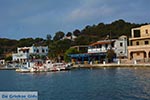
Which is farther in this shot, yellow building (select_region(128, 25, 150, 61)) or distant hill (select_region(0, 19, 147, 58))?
distant hill (select_region(0, 19, 147, 58))

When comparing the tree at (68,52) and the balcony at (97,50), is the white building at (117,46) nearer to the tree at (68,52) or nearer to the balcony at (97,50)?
the balcony at (97,50)

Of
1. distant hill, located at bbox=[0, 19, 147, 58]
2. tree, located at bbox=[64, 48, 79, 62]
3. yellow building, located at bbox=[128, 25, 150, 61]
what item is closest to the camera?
yellow building, located at bbox=[128, 25, 150, 61]

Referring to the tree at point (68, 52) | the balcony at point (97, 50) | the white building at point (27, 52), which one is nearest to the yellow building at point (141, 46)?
the balcony at point (97, 50)

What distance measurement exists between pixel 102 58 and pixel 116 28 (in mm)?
58659

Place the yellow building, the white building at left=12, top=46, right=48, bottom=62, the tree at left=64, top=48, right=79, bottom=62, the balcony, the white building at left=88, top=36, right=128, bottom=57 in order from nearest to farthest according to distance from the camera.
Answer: the yellow building, the white building at left=88, top=36, right=128, bottom=57, the balcony, the tree at left=64, top=48, right=79, bottom=62, the white building at left=12, top=46, right=48, bottom=62

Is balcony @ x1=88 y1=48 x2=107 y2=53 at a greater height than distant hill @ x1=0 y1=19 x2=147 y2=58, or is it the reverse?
distant hill @ x1=0 y1=19 x2=147 y2=58

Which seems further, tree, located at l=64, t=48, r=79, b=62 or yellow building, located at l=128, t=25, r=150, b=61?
tree, located at l=64, t=48, r=79, b=62

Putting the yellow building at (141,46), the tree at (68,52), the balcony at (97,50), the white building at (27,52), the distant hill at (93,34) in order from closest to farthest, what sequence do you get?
the yellow building at (141,46) < the balcony at (97,50) < the tree at (68,52) < the white building at (27,52) < the distant hill at (93,34)

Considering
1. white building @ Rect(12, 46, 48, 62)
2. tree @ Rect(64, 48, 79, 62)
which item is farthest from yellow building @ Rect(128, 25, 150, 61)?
white building @ Rect(12, 46, 48, 62)

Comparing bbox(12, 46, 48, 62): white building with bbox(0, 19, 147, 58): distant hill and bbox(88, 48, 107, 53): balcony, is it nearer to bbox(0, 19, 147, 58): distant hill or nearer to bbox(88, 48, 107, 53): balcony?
bbox(0, 19, 147, 58): distant hill

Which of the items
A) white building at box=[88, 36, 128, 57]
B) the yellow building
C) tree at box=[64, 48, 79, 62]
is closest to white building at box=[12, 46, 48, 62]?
tree at box=[64, 48, 79, 62]

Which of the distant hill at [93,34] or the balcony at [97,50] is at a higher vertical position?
the distant hill at [93,34]

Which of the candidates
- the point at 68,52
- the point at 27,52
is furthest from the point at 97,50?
the point at 27,52

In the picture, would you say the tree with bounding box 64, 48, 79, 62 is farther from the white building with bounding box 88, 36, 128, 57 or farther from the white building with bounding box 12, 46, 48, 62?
the white building with bounding box 12, 46, 48, 62
